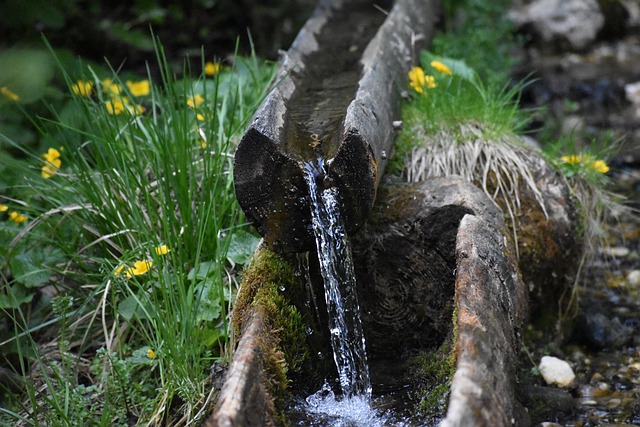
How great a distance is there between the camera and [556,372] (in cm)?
325

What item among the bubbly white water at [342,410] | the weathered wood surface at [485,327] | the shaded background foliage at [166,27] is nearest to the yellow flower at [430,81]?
the weathered wood surface at [485,327]

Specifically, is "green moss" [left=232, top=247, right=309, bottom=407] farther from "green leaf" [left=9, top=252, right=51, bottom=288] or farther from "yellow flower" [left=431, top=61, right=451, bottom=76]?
"yellow flower" [left=431, top=61, right=451, bottom=76]

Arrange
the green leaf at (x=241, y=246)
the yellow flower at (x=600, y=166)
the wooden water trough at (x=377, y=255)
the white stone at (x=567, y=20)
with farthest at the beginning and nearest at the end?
the white stone at (x=567, y=20) < the yellow flower at (x=600, y=166) < the green leaf at (x=241, y=246) < the wooden water trough at (x=377, y=255)

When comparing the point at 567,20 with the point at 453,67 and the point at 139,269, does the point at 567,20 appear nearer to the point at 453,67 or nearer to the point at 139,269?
the point at 453,67

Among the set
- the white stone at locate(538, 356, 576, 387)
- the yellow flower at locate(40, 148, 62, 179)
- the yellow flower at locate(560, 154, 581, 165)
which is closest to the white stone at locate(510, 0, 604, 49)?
the yellow flower at locate(560, 154, 581, 165)

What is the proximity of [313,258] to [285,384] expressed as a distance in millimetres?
595

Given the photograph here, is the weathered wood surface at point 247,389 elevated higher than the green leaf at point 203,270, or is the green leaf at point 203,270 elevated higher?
the green leaf at point 203,270

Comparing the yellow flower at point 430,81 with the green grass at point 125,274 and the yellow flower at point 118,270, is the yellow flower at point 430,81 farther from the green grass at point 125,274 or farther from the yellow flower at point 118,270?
the yellow flower at point 118,270

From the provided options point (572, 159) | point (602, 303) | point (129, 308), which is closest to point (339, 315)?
point (129, 308)

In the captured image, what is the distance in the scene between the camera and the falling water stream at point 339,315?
2.62 meters

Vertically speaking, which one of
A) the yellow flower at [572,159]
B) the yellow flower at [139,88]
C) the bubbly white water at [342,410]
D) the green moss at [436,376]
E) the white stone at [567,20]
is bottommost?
the bubbly white water at [342,410]

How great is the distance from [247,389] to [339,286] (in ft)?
2.53

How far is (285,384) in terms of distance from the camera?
248 cm

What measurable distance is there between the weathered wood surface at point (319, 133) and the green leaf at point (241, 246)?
29 cm
